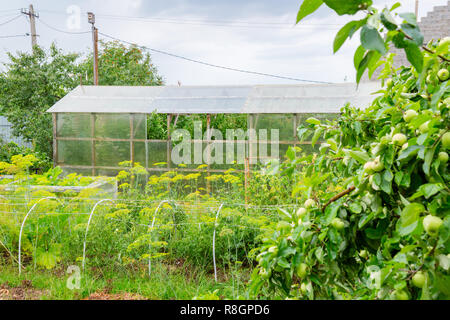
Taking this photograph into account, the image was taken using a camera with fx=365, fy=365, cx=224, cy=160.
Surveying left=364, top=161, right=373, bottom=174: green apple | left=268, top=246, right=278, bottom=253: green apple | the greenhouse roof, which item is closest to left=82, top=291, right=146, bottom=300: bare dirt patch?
left=268, top=246, right=278, bottom=253: green apple

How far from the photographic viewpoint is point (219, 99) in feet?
27.8

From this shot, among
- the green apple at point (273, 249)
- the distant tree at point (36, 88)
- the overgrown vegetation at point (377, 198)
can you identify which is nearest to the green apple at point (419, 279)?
the overgrown vegetation at point (377, 198)

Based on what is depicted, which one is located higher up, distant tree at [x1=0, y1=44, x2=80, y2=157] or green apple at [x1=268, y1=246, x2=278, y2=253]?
distant tree at [x1=0, y1=44, x2=80, y2=157]

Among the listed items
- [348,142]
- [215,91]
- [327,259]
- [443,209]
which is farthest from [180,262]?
[215,91]

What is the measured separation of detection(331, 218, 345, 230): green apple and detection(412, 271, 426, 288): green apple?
0.22 meters

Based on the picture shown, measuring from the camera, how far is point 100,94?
29.5 feet

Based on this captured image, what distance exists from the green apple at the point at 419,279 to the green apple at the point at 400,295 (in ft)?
0.10

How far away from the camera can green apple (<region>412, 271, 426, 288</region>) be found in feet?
2.43

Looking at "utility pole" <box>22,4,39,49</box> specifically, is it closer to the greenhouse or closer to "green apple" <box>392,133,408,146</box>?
the greenhouse

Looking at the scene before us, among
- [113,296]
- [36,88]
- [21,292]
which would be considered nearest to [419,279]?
[113,296]

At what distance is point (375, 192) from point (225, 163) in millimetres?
7045

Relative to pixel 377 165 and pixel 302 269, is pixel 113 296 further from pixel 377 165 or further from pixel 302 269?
pixel 377 165

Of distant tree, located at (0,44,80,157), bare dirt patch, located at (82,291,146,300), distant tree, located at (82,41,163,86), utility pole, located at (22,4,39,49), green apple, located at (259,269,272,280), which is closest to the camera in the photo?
green apple, located at (259,269,272,280)

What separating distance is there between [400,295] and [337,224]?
225 millimetres
